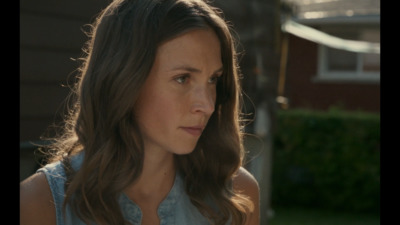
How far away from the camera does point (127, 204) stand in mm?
2070

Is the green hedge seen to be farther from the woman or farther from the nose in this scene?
the nose

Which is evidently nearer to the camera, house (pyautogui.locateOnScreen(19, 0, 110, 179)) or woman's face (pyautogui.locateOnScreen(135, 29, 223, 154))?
woman's face (pyautogui.locateOnScreen(135, 29, 223, 154))

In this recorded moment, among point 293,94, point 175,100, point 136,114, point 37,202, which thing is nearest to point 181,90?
point 175,100

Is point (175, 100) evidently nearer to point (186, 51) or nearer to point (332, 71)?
point (186, 51)

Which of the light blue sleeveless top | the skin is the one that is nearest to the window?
the light blue sleeveless top

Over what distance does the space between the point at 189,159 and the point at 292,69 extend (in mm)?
12720

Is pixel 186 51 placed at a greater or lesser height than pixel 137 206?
greater

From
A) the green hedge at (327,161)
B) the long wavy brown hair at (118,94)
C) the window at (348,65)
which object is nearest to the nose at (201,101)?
the long wavy brown hair at (118,94)

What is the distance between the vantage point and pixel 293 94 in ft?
48.2

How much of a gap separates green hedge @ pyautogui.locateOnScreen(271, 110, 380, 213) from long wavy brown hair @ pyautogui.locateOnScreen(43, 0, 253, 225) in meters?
8.69

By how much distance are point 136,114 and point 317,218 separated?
27.7ft

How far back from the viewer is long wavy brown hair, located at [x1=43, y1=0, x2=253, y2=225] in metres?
1.91

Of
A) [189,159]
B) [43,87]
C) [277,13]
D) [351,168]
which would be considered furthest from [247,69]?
[351,168]

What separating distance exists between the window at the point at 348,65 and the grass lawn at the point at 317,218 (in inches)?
176
